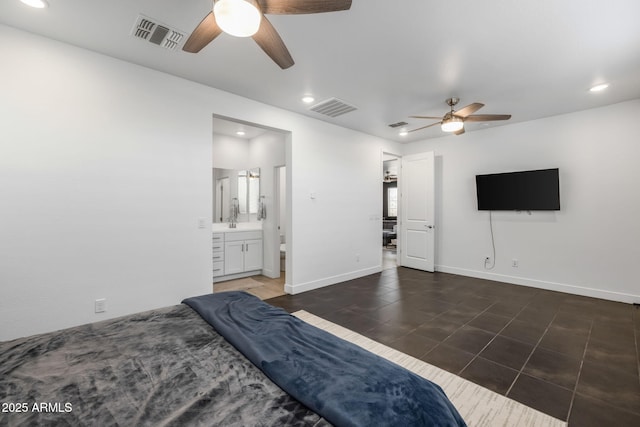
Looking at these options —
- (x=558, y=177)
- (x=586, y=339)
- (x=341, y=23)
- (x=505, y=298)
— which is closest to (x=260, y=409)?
Answer: (x=341, y=23)

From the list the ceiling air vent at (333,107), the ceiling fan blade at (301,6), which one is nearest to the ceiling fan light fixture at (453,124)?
the ceiling air vent at (333,107)

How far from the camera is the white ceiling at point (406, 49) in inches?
→ 82.8

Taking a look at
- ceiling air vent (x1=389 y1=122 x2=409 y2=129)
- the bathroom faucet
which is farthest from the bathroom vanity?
ceiling air vent (x1=389 y1=122 x2=409 y2=129)

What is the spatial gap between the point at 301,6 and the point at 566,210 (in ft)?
16.1

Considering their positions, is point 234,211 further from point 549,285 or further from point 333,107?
point 549,285

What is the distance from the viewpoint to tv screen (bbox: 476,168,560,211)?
4.33 meters

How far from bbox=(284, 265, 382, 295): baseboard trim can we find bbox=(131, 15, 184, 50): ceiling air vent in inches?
129

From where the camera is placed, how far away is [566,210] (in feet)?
14.1

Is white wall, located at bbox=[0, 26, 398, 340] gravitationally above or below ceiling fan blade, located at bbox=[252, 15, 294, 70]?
below

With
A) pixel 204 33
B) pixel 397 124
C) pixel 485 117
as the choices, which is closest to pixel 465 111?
pixel 485 117

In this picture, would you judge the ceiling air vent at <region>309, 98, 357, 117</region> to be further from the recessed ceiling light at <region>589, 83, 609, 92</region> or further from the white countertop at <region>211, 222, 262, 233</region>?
A: the recessed ceiling light at <region>589, 83, 609, 92</region>

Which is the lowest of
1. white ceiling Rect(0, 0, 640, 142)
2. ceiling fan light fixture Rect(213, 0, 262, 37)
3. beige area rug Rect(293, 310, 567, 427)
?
beige area rug Rect(293, 310, 567, 427)

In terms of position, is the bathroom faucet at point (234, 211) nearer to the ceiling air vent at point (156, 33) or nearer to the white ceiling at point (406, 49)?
the white ceiling at point (406, 49)

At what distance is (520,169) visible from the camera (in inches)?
186
